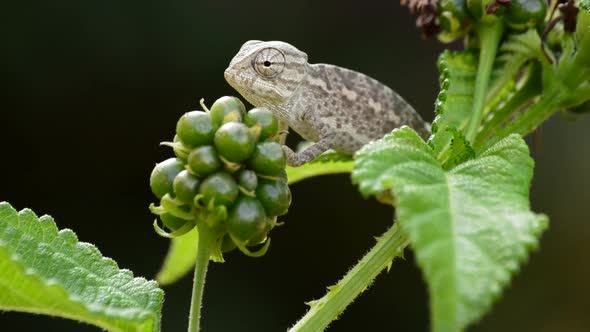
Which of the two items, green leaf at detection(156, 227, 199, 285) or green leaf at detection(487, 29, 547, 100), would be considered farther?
green leaf at detection(156, 227, 199, 285)

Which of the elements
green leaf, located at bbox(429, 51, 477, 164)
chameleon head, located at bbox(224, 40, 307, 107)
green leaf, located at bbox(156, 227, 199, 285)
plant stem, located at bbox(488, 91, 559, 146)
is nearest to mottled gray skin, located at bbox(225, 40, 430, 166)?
chameleon head, located at bbox(224, 40, 307, 107)

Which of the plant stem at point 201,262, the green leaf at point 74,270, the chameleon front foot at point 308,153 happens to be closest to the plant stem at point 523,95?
the chameleon front foot at point 308,153

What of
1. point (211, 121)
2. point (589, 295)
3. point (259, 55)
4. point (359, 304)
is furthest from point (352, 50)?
point (211, 121)

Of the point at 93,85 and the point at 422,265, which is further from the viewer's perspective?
the point at 93,85

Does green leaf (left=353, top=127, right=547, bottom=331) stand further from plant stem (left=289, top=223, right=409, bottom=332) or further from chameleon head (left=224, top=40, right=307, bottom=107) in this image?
chameleon head (left=224, top=40, right=307, bottom=107)

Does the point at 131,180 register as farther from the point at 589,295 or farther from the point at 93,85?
the point at 589,295

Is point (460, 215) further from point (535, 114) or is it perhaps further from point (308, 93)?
point (308, 93)

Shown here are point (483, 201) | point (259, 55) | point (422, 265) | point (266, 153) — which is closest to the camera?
point (422, 265)

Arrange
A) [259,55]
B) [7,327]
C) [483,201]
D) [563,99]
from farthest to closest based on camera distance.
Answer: [7,327] → [259,55] → [563,99] → [483,201]
